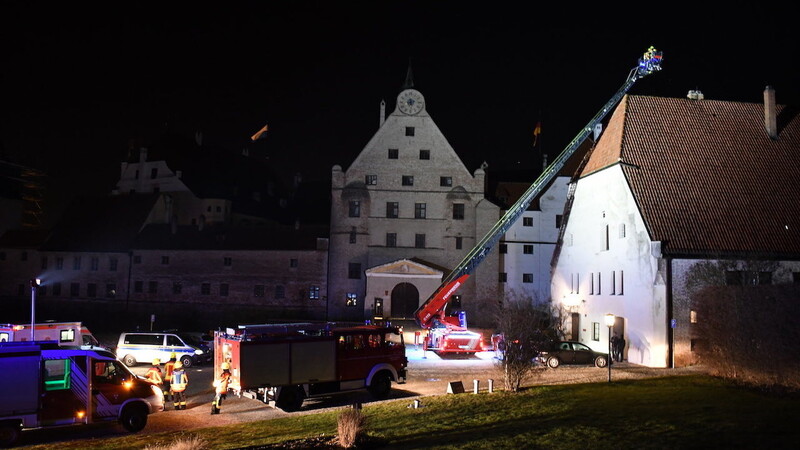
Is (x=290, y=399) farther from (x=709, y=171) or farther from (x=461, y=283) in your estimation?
(x=709, y=171)

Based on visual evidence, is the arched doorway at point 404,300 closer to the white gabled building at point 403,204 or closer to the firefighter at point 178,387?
the white gabled building at point 403,204

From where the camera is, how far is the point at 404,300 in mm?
51531

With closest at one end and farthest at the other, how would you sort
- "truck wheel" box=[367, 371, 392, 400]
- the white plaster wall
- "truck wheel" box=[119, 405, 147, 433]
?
"truck wheel" box=[119, 405, 147, 433], "truck wheel" box=[367, 371, 392, 400], the white plaster wall

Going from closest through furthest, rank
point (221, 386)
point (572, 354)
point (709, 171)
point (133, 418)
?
Result: point (133, 418) → point (221, 386) → point (572, 354) → point (709, 171)

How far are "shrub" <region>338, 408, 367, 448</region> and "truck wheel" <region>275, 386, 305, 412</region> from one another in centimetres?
593

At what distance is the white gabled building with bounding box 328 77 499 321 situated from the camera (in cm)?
5303

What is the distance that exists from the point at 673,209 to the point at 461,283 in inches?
525

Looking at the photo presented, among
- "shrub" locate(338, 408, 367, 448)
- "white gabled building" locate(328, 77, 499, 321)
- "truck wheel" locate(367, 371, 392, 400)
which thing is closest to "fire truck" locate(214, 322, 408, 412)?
"truck wheel" locate(367, 371, 392, 400)

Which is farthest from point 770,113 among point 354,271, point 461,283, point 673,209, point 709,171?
point 354,271

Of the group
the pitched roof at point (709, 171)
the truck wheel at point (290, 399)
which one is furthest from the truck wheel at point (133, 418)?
the pitched roof at point (709, 171)

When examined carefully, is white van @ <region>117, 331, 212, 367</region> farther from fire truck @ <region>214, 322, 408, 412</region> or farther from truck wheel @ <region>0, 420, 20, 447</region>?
truck wheel @ <region>0, 420, 20, 447</region>

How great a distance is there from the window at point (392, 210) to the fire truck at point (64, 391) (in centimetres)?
3490

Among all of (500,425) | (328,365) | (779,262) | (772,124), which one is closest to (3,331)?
(328,365)

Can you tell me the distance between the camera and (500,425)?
1631cm
